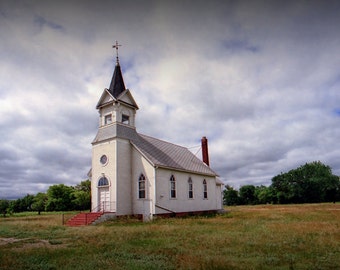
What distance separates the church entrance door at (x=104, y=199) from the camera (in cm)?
2531

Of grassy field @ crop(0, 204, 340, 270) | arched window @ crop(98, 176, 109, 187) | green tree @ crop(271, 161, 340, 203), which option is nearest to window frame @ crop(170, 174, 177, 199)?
arched window @ crop(98, 176, 109, 187)

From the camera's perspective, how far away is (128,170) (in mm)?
26438

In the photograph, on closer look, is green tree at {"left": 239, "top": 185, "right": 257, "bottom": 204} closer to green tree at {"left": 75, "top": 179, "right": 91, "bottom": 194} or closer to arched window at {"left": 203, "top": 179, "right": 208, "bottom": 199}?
green tree at {"left": 75, "top": 179, "right": 91, "bottom": 194}

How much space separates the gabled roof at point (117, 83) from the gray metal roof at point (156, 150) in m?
3.39

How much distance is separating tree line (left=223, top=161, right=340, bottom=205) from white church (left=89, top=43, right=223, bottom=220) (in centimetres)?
5086

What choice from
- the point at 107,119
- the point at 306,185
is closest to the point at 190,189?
the point at 107,119

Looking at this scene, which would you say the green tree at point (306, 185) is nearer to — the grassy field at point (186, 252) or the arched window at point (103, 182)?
the arched window at point (103, 182)

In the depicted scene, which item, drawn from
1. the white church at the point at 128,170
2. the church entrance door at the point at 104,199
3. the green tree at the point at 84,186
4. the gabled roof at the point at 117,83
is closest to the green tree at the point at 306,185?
the green tree at the point at 84,186

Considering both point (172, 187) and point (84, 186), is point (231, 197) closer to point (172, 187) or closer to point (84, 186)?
point (84, 186)

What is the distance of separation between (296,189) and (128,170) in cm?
5996

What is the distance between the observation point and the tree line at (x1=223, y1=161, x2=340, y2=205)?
74250 mm

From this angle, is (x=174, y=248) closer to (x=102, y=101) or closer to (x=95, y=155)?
(x=95, y=155)

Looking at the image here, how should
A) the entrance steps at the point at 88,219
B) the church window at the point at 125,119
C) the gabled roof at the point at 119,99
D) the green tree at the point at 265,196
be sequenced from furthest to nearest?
the green tree at the point at 265,196, the church window at the point at 125,119, the gabled roof at the point at 119,99, the entrance steps at the point at 88,219

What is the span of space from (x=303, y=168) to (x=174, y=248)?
77.1m
